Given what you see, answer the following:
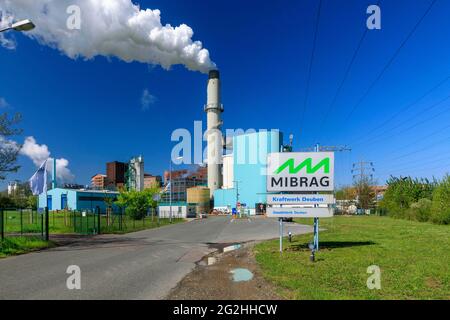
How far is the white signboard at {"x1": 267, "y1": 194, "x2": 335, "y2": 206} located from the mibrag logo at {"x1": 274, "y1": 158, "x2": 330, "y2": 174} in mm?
961

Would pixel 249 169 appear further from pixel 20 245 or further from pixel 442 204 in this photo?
pixel 20 245

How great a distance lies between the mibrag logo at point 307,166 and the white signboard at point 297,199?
961mm

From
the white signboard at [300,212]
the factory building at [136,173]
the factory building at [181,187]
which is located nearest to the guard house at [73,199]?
the factory building at [136,173]

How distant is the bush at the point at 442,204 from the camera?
33406 mm

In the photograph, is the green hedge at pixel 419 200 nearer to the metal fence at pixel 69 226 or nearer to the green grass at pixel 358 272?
the green grass at pixel 358 272

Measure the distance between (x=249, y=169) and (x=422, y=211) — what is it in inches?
2459

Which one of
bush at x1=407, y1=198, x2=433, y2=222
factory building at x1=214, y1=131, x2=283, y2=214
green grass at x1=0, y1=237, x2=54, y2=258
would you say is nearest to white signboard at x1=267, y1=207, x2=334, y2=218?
green grass at x1=0, y1=237, x2=54, y2=258

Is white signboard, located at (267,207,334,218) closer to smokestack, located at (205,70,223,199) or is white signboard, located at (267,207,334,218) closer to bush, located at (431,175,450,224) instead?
bush, located at (431,175,450,224)

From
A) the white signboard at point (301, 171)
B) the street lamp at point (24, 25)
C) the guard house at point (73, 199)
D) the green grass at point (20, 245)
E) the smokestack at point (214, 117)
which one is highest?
the smokestack at point (214, 117)

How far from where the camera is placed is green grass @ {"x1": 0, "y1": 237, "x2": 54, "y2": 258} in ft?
45.9

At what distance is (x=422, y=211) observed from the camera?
129 ft

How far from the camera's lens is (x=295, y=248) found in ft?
48.2
